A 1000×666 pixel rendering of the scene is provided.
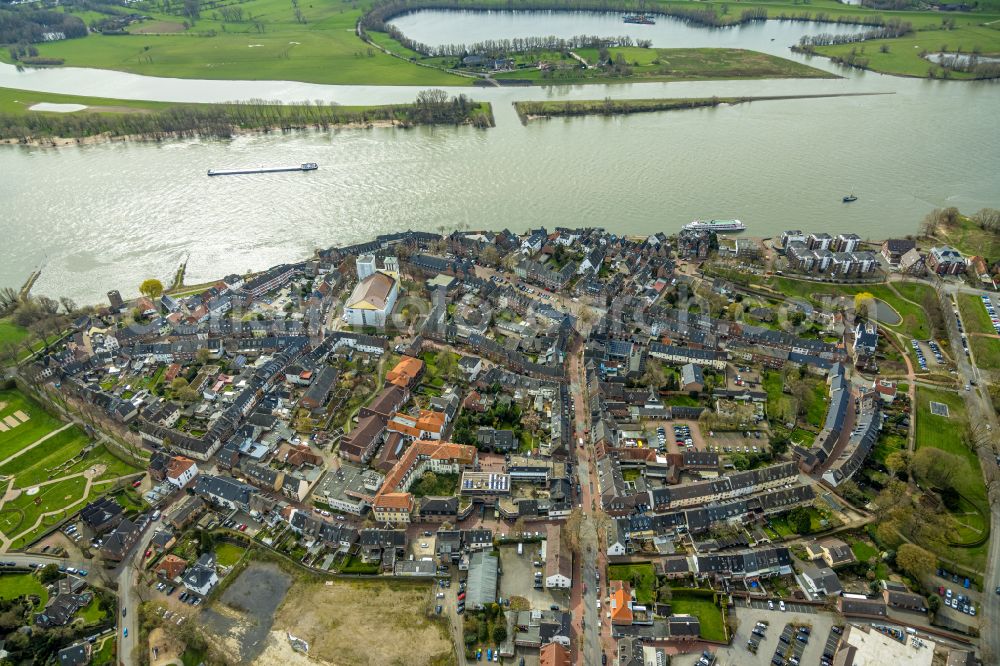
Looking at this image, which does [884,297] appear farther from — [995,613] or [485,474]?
[485,474]

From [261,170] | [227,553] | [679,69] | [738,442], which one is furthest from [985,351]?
[679,69]

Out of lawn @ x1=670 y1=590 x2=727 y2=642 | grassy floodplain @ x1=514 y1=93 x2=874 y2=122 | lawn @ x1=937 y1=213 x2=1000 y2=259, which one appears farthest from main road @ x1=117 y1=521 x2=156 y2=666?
grassy floodplain @ x1=514 y1=93 x2=874 y2=122

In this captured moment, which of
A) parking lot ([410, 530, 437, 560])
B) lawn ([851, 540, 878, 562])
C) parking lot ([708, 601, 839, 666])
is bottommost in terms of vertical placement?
parking lot ([708, 601, 839, 666])

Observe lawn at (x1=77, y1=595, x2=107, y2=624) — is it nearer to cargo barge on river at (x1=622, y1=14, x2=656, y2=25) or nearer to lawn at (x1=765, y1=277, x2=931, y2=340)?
lawn at (x1=765, y1=277, x2=931, y2=340)

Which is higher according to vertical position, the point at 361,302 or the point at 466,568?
the point at 361,302

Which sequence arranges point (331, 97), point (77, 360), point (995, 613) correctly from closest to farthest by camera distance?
1. point (995, 613)
2. point (77, 360)
3. point (331, 97)

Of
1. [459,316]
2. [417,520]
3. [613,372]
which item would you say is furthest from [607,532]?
[459,316]
